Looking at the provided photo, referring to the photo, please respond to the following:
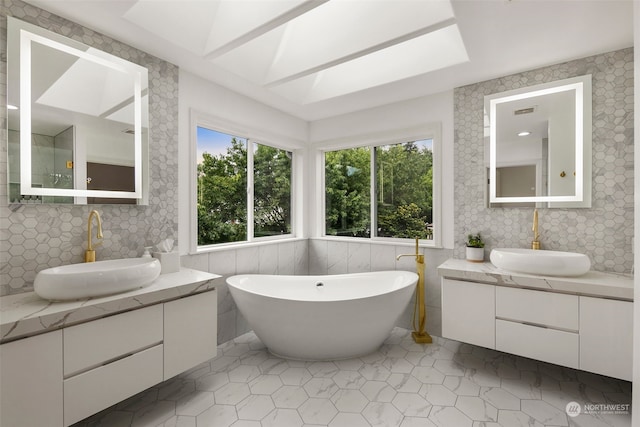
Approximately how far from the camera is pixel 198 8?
203 centimetres

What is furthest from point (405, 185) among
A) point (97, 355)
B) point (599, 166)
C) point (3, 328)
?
point (3, 328)

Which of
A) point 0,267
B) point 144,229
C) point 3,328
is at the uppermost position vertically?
point 144,229

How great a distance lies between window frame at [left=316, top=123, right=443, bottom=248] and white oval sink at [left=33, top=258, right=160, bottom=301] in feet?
7.90

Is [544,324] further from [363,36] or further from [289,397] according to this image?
[363,36]

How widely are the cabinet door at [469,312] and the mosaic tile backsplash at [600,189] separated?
1.95 ft

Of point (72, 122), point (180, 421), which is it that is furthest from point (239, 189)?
point (180, 421)

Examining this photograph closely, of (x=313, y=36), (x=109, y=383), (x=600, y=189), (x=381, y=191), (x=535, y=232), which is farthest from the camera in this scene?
(x=381, y=191)

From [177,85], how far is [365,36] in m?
1.59

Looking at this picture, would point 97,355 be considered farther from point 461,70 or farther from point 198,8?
point 461,70

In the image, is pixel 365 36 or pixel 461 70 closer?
pixel 365 36

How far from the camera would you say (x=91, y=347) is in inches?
59.9

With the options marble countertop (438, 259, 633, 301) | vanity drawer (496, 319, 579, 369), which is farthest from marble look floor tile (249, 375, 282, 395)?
vanity drawer (496, 319, 579, 369)

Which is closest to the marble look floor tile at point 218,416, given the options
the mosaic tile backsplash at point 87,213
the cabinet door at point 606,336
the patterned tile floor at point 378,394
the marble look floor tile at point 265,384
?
the patterned tile floor at point 378,394

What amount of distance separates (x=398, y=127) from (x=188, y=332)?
281 centimetres
